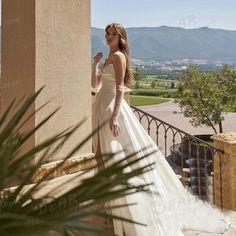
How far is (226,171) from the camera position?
5.83 metres

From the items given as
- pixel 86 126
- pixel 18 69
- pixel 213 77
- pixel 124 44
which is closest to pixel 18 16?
pixel 18 69

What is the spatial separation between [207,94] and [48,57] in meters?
21.6

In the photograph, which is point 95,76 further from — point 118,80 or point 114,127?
point 114,127

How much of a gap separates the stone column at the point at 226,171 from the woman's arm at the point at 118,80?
246 centimetres

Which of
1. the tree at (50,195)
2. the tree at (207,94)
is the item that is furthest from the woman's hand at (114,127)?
the tree at (207,94)

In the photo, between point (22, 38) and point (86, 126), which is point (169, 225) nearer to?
point (86, 126)

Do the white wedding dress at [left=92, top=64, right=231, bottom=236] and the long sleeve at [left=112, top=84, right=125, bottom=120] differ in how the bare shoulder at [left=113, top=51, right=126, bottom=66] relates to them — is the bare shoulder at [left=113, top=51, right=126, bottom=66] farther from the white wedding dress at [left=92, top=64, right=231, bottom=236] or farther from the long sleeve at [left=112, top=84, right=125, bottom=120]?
the long sleeve at [left=112, top=84, right=125, bottom=120]

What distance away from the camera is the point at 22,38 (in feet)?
8.98

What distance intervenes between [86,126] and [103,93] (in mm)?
678

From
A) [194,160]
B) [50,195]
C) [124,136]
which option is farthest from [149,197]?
[194,160]

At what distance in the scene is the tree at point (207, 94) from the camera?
2323 centimetres

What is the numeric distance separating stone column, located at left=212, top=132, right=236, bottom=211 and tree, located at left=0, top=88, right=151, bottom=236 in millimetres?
5051

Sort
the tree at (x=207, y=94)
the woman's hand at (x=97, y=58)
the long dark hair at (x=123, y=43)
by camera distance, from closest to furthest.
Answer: the long dark hair at (x=123, y=43) → the woman's hand at (x=97, y=58) → the tree at (x=207, y=94)

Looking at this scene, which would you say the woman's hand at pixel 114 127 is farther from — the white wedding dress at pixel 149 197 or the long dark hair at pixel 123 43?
the long dark hair at pixel 123 43
